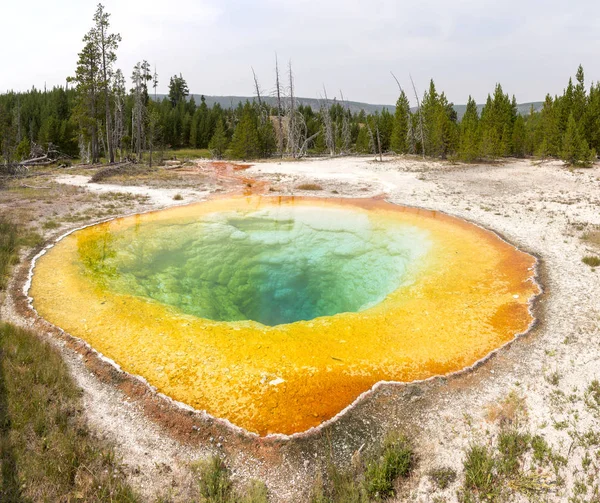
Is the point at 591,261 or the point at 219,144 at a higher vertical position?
the point at 219,144

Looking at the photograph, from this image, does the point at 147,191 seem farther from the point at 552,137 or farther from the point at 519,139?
the point at 519,139

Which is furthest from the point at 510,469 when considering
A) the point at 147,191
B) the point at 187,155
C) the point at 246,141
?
the point at 187,155

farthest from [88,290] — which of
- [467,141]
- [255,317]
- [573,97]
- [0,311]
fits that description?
[573,97]

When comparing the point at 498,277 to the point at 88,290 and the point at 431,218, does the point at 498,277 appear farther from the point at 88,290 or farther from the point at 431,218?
the point at 88,290

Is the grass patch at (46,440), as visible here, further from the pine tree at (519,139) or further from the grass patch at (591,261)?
the pine tree at (519,139)

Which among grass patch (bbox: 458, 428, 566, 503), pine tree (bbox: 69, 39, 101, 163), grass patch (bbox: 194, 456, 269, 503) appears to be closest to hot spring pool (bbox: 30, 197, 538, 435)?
grass patch (bbox: 194, 456, 269, 503)

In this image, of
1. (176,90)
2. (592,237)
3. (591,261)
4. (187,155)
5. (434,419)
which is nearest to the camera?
(434,419)
